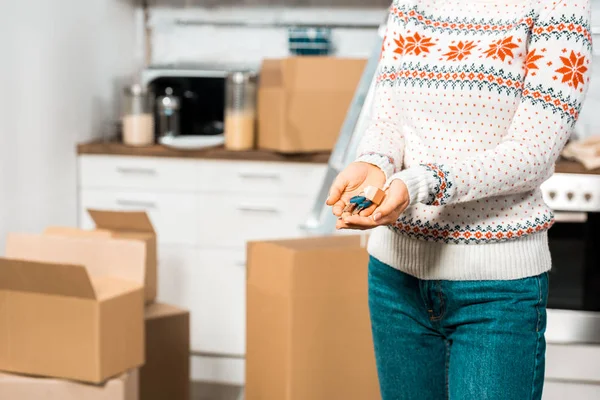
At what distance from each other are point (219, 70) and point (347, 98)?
2.06 feet

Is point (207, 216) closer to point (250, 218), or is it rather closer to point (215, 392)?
point (250, 218)

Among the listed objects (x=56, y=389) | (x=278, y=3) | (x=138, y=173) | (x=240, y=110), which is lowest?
(x=56, y=389)

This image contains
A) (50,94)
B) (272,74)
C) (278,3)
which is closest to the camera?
(50,94)

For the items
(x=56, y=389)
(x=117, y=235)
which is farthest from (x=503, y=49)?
→ (x=117, y=235)

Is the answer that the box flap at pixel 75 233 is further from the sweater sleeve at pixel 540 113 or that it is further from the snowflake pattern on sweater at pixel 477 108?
the sweater sleeve at pixel 540 113

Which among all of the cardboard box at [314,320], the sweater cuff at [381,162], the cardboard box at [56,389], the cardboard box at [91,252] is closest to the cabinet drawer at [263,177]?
the cardboard box at [91,252]

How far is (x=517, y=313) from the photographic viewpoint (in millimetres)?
1093

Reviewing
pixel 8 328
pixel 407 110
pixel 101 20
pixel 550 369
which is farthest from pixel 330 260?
pixel 101 20

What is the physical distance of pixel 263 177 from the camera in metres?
2.90

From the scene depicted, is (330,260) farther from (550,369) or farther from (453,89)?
(550,369)

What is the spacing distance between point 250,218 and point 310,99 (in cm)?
49

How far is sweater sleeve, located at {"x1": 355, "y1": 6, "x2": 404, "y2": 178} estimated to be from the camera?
1165mm

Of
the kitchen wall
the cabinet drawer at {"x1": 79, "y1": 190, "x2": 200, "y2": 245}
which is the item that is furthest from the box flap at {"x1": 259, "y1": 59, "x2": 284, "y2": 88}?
the kitchen wall

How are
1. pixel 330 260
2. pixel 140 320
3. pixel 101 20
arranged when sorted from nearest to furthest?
1. pixel 330 260
2. pixel 140 320
3. pixel 101 20
